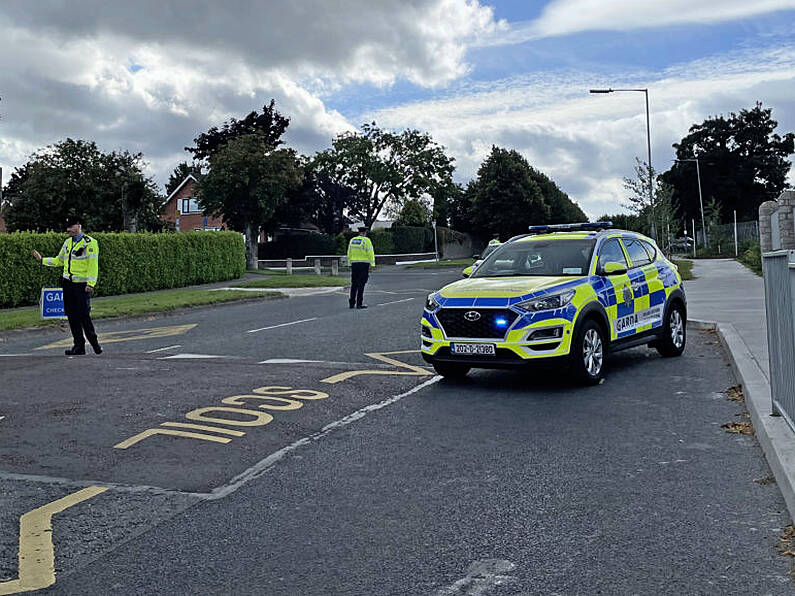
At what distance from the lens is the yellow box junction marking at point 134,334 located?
14811 millimetres

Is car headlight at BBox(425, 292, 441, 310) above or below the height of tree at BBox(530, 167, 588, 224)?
below

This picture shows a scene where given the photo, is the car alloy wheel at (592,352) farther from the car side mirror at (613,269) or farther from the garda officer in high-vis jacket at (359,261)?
the garda officer in high-vis jacket at (359,261)

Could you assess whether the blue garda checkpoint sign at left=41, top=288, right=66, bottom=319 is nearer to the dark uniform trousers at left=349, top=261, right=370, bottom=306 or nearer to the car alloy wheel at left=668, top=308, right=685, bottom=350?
the dark uniform trousers at left=349, top=261, right=370, bottom=306

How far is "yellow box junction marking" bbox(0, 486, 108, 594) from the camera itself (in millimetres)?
4004

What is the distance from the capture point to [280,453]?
657 centimetres

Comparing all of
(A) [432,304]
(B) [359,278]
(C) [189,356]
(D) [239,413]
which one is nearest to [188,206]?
(B) [359,278]

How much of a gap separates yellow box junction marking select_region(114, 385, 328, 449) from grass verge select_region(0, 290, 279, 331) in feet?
31.2

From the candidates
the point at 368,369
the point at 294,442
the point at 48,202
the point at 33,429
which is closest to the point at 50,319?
the point at 368,369

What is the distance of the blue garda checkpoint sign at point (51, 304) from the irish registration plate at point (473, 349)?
10.3 meters

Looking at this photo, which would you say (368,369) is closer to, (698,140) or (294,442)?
(294,442)

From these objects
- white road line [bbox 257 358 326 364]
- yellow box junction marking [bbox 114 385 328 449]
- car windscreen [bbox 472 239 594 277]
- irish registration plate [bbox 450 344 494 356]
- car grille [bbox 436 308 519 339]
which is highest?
car windscreen [bbox 472 239 594 277]

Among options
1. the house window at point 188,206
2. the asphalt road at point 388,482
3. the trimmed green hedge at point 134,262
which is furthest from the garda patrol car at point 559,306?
the house window at point 188,206

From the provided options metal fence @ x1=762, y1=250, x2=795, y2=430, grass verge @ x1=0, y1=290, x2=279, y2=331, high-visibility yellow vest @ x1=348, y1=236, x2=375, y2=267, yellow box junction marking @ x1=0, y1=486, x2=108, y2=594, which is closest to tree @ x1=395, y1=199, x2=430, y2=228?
grass verge @ x1=0, y1=290, x2=279, y2=331

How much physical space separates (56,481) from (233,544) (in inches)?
74.0
